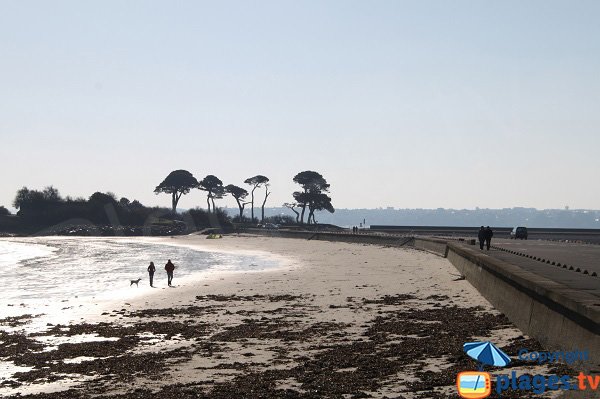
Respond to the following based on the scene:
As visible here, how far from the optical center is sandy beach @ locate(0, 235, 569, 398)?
15.2 m

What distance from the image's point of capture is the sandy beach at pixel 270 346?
15.2 m

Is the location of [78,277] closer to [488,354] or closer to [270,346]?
[270,346]

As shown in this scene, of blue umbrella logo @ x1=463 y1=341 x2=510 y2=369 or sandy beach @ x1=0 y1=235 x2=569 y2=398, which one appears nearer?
blue umbrella logo @ x1=463 y1=341 x2=510 y2=369

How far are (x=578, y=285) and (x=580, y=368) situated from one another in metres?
7.84

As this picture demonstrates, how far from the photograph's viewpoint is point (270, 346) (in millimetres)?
20016

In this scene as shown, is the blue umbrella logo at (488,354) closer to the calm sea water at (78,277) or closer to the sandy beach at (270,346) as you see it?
the sandy beach at (270,346)

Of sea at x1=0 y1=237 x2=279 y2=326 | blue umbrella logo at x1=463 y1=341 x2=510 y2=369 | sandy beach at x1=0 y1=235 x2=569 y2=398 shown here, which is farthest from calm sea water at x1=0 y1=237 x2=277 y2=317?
blue umbrella logo at x1=463 y1=341 x2=510 y2=369

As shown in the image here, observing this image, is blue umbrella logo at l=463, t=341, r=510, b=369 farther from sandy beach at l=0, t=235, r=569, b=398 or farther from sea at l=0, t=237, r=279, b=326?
sea at l=0, t=237, r=279, b=326

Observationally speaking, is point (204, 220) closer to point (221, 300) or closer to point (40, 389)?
point (221, 300)

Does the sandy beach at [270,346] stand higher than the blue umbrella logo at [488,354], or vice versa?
the blue umbrella logo at [488,354]

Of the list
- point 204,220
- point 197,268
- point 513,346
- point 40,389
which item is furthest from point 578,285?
point 204,220

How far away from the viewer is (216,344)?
67.9 ft

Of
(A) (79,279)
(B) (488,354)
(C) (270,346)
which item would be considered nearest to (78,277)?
(A) (79,279)

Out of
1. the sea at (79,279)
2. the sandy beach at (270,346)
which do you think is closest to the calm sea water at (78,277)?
the sea at (79,279)
